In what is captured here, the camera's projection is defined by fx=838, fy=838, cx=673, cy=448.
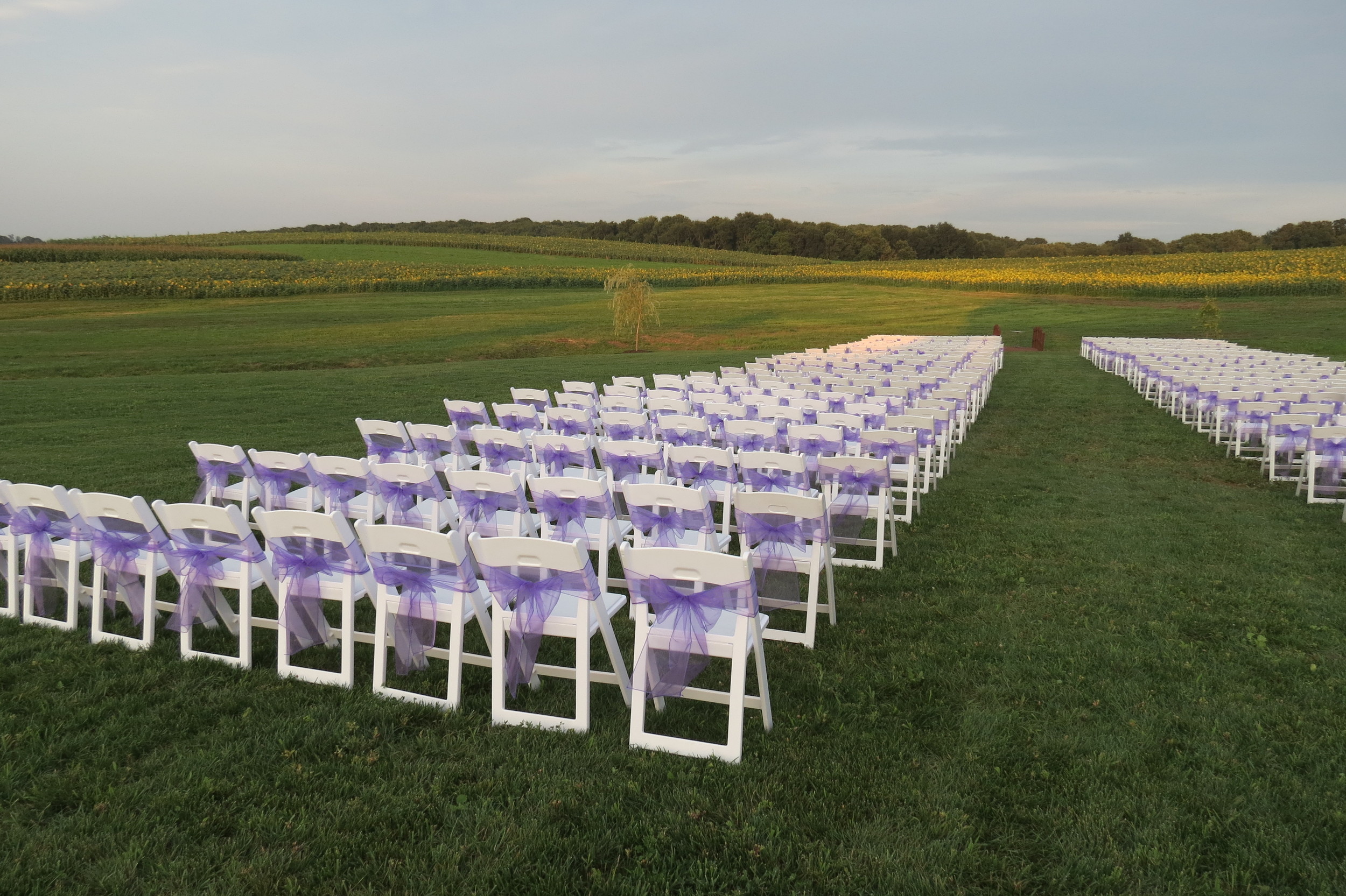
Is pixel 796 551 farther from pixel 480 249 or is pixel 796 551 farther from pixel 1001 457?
pixel 480 249

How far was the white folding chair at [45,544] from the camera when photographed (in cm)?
503

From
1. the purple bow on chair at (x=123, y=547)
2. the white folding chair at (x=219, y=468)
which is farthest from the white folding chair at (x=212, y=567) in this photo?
the white folding chair at (x=219, y=468)

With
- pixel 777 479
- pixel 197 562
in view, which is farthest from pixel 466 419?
pixel 197 562

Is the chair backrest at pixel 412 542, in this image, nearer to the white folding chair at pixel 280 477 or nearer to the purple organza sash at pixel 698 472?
the white folding chair at pixel 280 477

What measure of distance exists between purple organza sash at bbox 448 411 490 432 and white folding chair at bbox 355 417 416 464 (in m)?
0.95

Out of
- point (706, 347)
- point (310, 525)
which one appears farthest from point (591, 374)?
point (310, 525)

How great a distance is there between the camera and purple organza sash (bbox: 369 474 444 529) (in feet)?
20.0

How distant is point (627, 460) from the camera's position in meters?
7.44

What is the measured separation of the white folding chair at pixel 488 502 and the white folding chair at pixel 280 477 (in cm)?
133

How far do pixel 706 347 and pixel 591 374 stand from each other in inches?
475

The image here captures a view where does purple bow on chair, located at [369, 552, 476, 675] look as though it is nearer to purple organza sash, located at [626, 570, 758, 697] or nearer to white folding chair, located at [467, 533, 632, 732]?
white folding chair, located at [467, 533, 632, 732]

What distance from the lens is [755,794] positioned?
11.9 ft

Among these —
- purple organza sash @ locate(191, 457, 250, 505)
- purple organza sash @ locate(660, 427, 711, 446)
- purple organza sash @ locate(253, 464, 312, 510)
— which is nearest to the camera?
purple organza sash @ locate(253, 464, 312, 510)

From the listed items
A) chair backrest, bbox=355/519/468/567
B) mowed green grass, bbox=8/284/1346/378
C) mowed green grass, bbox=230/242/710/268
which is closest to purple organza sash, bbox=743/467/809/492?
chair backrest, bbox=355/519/468/567
